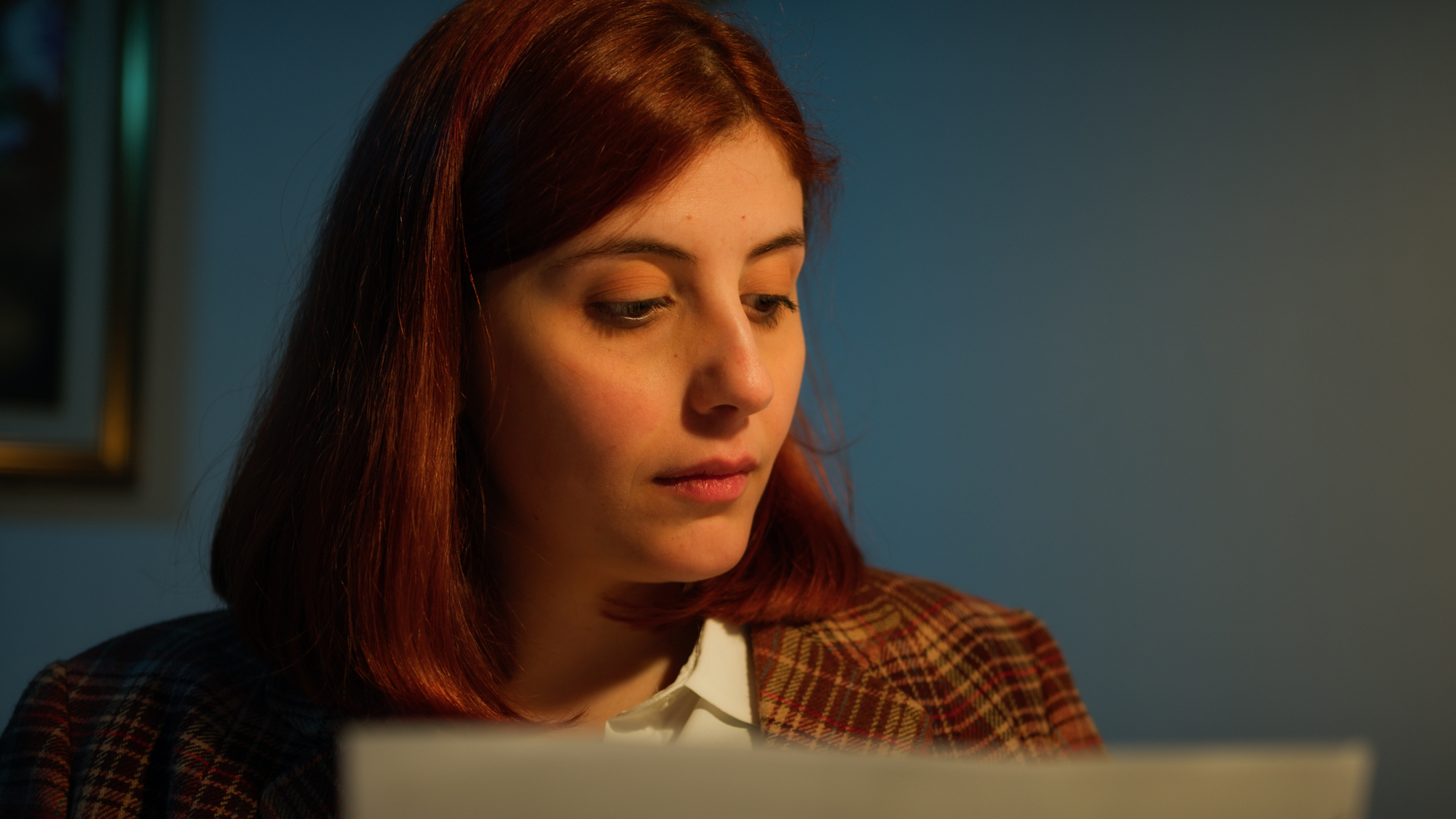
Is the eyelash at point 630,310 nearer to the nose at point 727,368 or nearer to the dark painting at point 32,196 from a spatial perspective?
the nose at point 727,368

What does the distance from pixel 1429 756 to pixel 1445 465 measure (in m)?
0.39

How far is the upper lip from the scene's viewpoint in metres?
0.68

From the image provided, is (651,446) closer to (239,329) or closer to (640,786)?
(640,786)

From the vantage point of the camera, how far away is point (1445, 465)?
129cm

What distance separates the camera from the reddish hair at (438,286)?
0.67 meters

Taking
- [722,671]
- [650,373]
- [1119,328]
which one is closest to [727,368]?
[650,373]

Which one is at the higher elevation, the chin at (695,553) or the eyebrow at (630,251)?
the eyebrow at (630,251)

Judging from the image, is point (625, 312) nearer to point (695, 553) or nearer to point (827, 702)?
point (695, 553)

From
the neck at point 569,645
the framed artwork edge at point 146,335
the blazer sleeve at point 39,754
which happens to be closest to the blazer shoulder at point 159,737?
the blazer sleeve at point 39,754

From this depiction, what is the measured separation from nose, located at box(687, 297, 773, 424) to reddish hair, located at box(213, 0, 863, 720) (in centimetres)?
11

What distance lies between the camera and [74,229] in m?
1.42

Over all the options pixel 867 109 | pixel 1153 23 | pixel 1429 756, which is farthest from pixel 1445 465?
pixel 867 109

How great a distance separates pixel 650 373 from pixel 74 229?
120 cm

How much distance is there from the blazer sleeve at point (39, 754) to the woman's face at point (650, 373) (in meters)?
0.42
